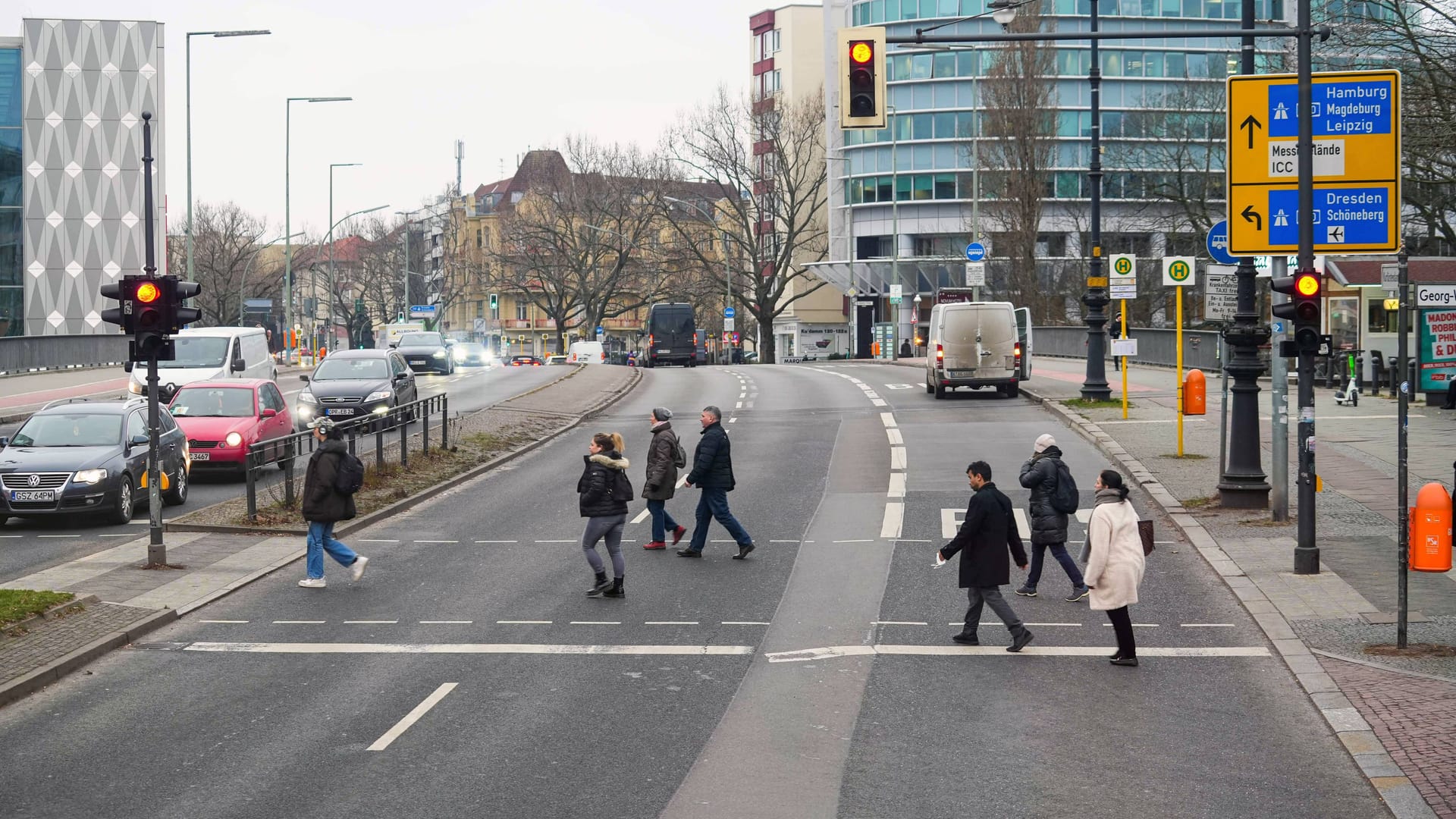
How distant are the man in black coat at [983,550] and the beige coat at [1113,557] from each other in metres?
0.73

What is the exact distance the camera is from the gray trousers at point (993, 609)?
1225 centimetres

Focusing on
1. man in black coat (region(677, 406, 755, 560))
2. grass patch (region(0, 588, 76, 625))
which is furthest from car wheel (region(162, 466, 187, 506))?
man in black coat (region(677, 406, 755, 560))

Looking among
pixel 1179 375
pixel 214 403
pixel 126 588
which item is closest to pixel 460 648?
pixel 126 588

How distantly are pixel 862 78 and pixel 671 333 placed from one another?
65065mm

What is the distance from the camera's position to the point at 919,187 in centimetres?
10475

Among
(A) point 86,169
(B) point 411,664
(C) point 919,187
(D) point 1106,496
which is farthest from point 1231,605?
(C) point 919,187

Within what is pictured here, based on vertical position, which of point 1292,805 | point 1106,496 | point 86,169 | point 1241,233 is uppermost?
point 86,169

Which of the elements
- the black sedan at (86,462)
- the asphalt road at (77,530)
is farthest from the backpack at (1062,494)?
the black sedan at (86,462)

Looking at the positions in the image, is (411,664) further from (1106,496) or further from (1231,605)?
(1231,605)

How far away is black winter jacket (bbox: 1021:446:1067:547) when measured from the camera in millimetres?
14484

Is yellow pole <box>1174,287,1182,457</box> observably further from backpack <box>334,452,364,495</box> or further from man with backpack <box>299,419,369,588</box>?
man with backpack <box>299,419,369,588</box>

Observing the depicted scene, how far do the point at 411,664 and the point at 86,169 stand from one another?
8159 centimetres

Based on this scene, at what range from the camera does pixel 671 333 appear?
80.6 meters

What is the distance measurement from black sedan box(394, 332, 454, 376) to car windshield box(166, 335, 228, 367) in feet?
64.4
